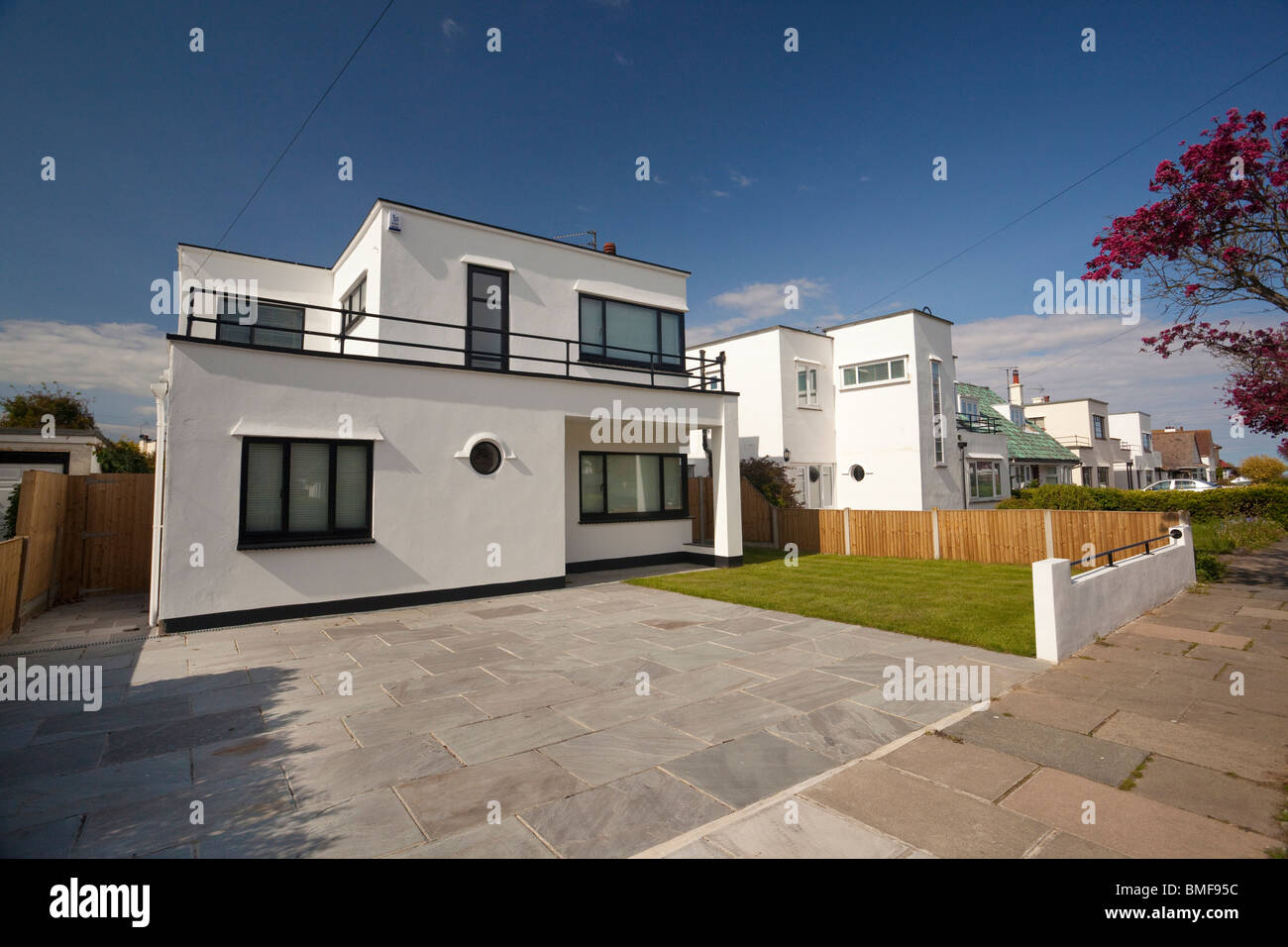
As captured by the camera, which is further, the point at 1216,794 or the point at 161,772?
the point at 161,772

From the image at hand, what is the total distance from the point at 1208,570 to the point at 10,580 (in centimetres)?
2036

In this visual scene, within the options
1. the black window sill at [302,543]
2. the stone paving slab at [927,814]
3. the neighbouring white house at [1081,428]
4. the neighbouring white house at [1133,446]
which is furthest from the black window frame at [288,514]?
the neighbouring white house at [1133,446]

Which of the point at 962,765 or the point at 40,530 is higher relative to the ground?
the point at 40,530

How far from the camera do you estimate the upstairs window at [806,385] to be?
835 inches

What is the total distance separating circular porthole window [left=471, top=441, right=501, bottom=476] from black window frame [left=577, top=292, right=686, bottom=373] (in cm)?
353

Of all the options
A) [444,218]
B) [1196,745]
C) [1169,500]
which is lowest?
[1196,745]

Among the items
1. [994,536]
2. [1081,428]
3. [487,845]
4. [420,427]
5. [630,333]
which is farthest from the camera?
[1081,428]

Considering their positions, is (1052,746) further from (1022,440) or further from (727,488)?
(1022,440)

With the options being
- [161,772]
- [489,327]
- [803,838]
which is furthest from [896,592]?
[161,772]

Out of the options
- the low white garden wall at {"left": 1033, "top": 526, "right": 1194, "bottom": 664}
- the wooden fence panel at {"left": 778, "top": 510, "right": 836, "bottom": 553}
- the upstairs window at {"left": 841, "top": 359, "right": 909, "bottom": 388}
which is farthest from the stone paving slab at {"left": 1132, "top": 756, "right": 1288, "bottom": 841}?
the upstairs window at {"left": 841, "top": 359, "right": 909, "bottom": 388}

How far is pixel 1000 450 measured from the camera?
84.2 ft

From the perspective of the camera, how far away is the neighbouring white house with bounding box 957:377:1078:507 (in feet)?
78.8
